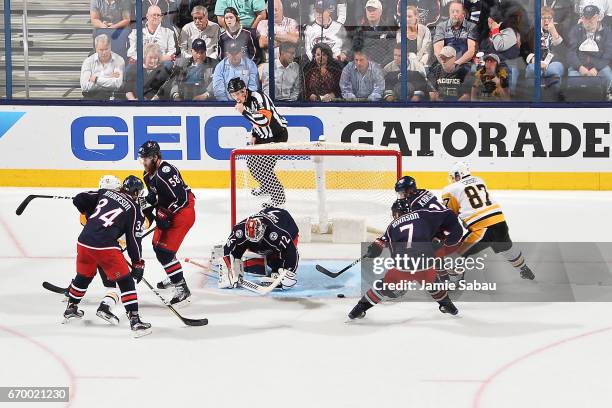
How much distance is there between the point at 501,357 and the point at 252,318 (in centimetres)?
154

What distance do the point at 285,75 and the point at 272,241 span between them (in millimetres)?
3812

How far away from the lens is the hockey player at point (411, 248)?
21.0ft

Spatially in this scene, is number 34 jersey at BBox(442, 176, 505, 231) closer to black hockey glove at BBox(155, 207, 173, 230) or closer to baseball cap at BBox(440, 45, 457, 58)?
black hockey glove at BBox(155, 207, 173, 230)

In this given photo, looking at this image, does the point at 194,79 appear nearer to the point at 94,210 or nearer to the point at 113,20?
the point at 113,20

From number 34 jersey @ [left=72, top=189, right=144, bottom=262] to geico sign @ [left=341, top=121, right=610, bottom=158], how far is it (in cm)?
457

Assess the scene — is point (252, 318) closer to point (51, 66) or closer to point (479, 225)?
point (479, 225)

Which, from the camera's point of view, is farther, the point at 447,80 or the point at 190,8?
the point at 190,8

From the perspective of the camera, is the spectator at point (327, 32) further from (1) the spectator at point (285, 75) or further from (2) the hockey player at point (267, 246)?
(2) the hockey player at point (267, 246)

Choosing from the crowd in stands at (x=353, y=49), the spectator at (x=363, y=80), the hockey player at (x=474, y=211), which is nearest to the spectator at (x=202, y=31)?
the crowd in stands at (x=353, y=49)

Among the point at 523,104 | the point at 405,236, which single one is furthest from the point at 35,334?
the point at 523,104

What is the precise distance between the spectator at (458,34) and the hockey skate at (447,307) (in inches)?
168

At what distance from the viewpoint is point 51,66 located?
10.8m

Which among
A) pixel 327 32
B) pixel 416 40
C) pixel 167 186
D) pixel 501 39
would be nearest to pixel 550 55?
pixel 501 39

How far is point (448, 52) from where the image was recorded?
1043 cm
